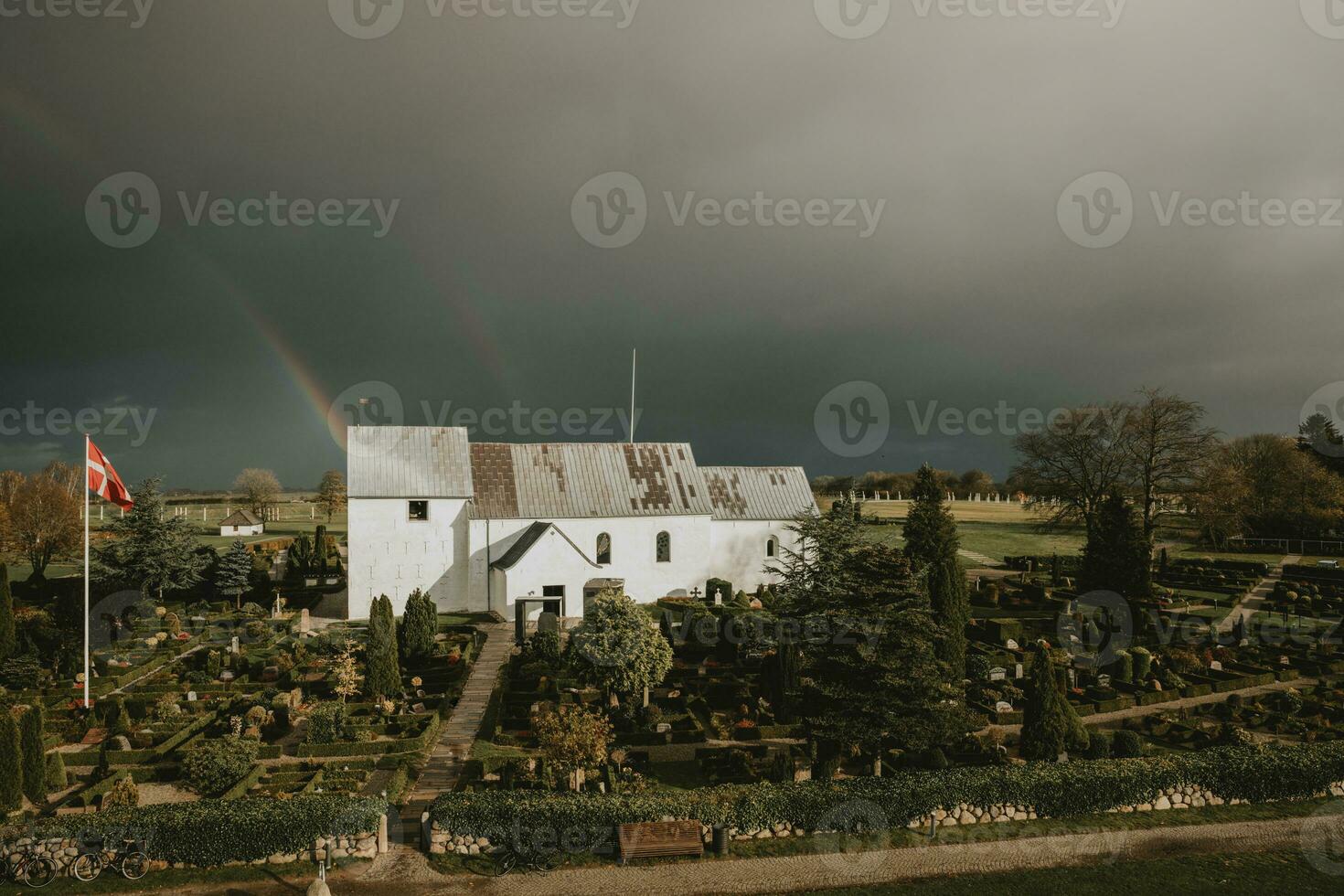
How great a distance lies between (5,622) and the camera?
87.8 ft

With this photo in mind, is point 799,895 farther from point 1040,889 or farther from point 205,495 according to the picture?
point 205,495

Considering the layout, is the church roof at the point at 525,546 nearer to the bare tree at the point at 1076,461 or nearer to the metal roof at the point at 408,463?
the metal roof at the point at 408,463

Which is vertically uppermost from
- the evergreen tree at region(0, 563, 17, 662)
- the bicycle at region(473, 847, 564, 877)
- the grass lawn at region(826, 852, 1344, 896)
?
the evergreen tree at region(0, 563, 17, 662)

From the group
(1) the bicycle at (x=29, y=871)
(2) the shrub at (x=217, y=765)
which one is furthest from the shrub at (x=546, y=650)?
(1) the bicycle at (x=29, y=871)

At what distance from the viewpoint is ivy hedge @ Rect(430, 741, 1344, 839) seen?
594 inches

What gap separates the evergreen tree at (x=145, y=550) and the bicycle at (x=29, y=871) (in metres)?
29.1

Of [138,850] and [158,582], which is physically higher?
[158,582]

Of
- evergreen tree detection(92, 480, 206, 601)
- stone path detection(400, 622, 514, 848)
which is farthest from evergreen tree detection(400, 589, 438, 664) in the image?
evergreen tree detection(92, 480, 206, 601)

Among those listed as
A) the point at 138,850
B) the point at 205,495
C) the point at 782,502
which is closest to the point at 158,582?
the point at 138,850

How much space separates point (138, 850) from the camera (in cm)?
1422

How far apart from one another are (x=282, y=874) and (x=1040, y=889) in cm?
1420

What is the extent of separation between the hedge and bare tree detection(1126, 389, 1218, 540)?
46505mm

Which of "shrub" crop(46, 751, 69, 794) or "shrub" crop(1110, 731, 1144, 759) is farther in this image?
"shrub" crop(1110, 731, 1144, 759)

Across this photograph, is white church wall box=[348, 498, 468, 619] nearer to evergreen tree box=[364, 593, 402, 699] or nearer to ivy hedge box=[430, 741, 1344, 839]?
evergreen tree box=[364, 593, 402, 699]
